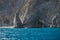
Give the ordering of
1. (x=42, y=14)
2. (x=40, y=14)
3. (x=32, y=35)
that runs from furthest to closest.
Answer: (x=42, y=14) < (x=40, y=14) < (x=32, y=35)

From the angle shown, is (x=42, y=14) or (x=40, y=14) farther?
(x=42, y=14)

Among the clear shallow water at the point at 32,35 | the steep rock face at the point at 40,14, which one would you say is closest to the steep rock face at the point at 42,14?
the steep rock face at the point at 40,14

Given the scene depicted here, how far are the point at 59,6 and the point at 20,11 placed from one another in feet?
51.9

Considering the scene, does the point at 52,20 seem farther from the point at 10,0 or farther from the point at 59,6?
the point at 10,0

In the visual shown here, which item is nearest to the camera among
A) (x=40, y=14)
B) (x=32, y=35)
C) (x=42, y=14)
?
(x=32, y=35)

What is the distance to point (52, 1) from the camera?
102312mm

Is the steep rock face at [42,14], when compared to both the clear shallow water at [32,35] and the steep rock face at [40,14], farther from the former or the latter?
the clear shallow water at [32,35]

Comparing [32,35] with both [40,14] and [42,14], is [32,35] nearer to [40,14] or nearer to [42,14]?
[40,14]

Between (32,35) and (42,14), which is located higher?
(32,35)

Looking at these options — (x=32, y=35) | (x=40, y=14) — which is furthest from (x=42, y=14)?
(x=32, y=35)

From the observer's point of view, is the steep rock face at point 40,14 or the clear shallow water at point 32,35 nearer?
the clear shallow water at point 32,35

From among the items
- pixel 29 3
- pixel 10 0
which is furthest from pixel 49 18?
pixel 10 0

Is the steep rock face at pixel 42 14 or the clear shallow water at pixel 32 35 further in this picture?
the steep rock face at pixel 42 14

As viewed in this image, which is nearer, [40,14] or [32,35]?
[32,35]
